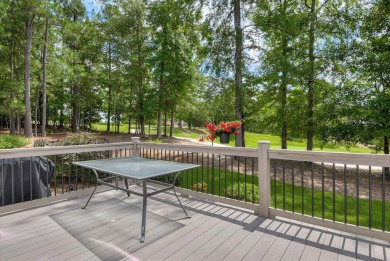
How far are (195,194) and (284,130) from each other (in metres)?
8.21

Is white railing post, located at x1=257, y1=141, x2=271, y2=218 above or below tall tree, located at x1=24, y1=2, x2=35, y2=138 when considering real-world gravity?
below

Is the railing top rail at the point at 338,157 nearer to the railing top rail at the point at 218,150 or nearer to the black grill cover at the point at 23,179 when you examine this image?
the railing top rail at the point at 218,150

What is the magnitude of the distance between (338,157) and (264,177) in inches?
34.7

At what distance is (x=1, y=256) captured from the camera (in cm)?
214

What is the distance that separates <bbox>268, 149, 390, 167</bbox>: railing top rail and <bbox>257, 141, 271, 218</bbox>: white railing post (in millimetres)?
79

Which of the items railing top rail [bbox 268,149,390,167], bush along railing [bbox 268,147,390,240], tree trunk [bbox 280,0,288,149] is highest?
tree trunk [bbox 280,0,288,149]

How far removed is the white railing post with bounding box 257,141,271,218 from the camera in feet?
10.0

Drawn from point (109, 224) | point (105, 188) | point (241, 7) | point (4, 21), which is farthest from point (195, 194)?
point (4, 21)

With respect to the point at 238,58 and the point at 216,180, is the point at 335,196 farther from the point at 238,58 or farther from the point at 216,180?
the point at 238,58

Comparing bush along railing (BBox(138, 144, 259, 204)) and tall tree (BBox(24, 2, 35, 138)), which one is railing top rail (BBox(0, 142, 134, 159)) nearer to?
bush along railing (BBox(138, 144, 259, 204))

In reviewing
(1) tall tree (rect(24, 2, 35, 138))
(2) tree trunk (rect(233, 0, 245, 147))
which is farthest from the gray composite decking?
(1) tall tree (rect(24, 2, 35, 138))

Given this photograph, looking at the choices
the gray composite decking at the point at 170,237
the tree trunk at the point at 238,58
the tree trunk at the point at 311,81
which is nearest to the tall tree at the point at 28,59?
the tree trunk at the point at 238,58

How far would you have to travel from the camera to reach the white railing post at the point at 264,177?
3053mm

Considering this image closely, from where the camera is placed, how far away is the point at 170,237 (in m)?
2.56
